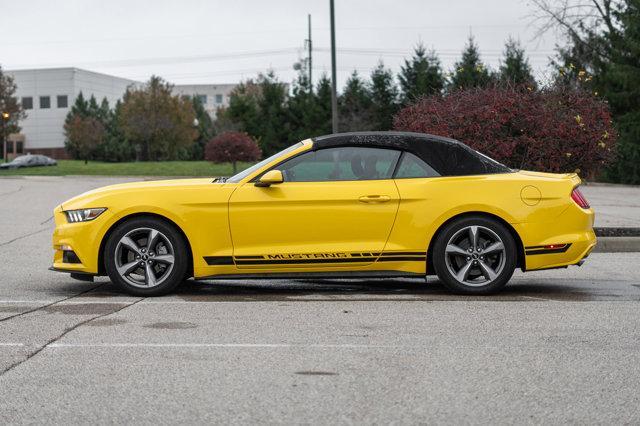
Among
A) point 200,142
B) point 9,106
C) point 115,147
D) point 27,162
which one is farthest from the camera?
point 200,142

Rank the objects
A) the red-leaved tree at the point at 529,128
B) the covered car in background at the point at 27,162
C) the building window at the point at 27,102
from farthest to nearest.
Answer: the building window at the point at 27,102 → the covered car in background at the point at 27,162 → the red-leaved tree at the point at 529,128

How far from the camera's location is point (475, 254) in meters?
9.09

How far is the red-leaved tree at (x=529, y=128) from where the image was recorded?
15.7 metres

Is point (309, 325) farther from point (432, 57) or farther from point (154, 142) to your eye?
point (154, 142)

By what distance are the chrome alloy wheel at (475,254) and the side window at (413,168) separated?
2.16ft

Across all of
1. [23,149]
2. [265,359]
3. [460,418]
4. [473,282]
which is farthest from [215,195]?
[23,149]

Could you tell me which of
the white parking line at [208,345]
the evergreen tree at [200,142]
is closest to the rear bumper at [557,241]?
the white parking line at [208,345]

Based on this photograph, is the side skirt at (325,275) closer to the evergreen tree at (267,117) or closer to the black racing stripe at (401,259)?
the black racing stripe at (401,259)

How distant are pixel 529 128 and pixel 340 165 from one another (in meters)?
7.44

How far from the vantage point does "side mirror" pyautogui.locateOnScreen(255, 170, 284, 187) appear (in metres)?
8.99

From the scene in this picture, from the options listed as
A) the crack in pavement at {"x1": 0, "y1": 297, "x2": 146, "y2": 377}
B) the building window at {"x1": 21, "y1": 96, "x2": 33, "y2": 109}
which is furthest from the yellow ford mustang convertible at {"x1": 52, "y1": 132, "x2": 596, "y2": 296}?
the building window at {"x1": 21, "y1": 96, "x2": 33, "y2": 109}

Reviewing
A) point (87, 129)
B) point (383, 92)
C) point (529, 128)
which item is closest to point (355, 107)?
point (383, 92)

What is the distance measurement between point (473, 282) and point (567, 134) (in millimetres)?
7275

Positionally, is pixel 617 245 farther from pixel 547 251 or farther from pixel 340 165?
pixel 340 165
